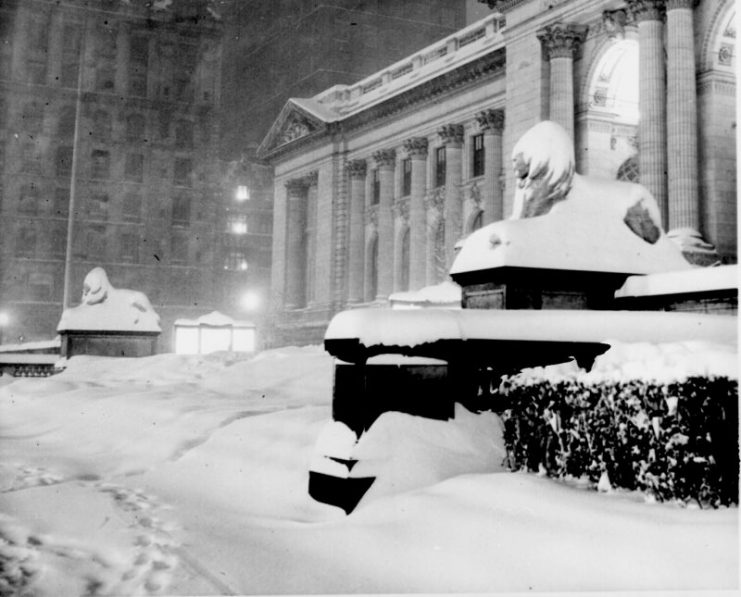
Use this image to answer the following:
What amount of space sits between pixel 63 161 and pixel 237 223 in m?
14.3

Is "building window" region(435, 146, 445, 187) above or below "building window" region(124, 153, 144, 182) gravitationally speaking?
below

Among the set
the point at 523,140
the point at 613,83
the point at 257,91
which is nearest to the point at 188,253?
the point at 257,91

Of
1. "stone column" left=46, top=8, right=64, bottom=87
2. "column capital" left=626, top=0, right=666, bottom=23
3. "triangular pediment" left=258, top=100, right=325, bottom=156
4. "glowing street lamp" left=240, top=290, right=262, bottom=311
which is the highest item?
"stone column" left=46, top=8, right=64, bottom=87

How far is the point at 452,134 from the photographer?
3931 centimetres

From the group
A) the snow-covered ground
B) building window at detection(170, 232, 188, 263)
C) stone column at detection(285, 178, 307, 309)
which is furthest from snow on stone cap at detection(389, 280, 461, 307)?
building window at detection(170, 232, 188, 263)

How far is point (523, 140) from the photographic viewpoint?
890 cm

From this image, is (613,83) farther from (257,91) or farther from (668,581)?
(257,91)

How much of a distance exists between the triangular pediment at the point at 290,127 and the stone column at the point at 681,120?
27.9 m

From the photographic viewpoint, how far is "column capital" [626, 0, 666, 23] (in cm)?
2342

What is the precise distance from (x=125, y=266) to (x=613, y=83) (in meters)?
40.2

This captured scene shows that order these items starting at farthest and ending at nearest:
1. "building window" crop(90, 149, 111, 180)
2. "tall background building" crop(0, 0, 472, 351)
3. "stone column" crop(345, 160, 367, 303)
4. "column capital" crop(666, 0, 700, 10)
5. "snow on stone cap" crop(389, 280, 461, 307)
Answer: "building window" crop(90, 149, 111, 180) → "tall background building" crop(0, 0, 472, 351) → "stone column" crop(345, 160, 367, 303) → "snow on stone cap" crop(389, 280, 461, 307) → "column capital" crop(666, 0, 700, 10)

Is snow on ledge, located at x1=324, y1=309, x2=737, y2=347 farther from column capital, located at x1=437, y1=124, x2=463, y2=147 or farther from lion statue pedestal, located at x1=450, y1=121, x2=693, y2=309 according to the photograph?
column capital, located at x1=437, y1=124, x2=463, y2=147

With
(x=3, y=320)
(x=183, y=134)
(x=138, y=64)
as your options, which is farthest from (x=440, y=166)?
(x=3, y=320)

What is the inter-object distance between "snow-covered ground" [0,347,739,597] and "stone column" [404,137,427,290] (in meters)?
32.4
